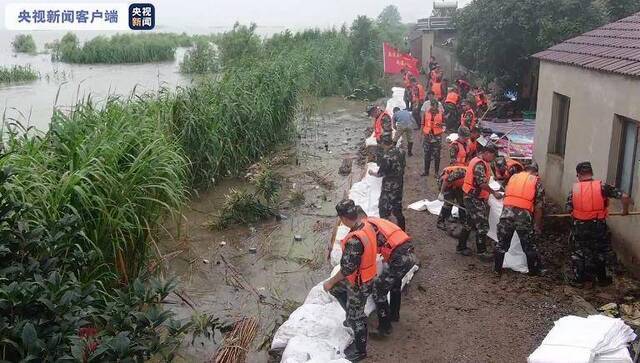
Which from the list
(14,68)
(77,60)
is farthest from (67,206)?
(77,60)

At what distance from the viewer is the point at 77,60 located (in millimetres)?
33062

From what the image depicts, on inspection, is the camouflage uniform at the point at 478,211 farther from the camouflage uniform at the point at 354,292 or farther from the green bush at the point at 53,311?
the green bush at the point at 53,311

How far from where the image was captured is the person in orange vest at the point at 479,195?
664 cm

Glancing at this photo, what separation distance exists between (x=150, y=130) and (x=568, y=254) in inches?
210

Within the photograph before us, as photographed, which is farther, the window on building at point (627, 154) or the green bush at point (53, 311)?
the window on building at point (627, 154)

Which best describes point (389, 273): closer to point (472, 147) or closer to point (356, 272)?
point (356, 272)

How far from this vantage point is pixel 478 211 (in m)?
6.81

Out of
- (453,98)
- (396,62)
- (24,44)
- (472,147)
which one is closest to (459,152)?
(472,147)

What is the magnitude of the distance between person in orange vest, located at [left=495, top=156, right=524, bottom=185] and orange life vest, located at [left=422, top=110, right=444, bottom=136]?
197cm

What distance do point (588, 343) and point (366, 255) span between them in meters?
1.73

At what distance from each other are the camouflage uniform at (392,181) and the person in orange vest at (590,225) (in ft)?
7.13

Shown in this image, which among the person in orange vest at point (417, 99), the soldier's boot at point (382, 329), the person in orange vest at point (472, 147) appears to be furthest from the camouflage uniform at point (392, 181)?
the person in orange vest at point (417, 99)

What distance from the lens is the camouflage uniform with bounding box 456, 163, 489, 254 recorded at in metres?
6.64

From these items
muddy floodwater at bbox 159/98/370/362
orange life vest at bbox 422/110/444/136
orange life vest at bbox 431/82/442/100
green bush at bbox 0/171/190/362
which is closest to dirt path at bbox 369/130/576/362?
muddy floodwater at bbox 159/98/370/362
